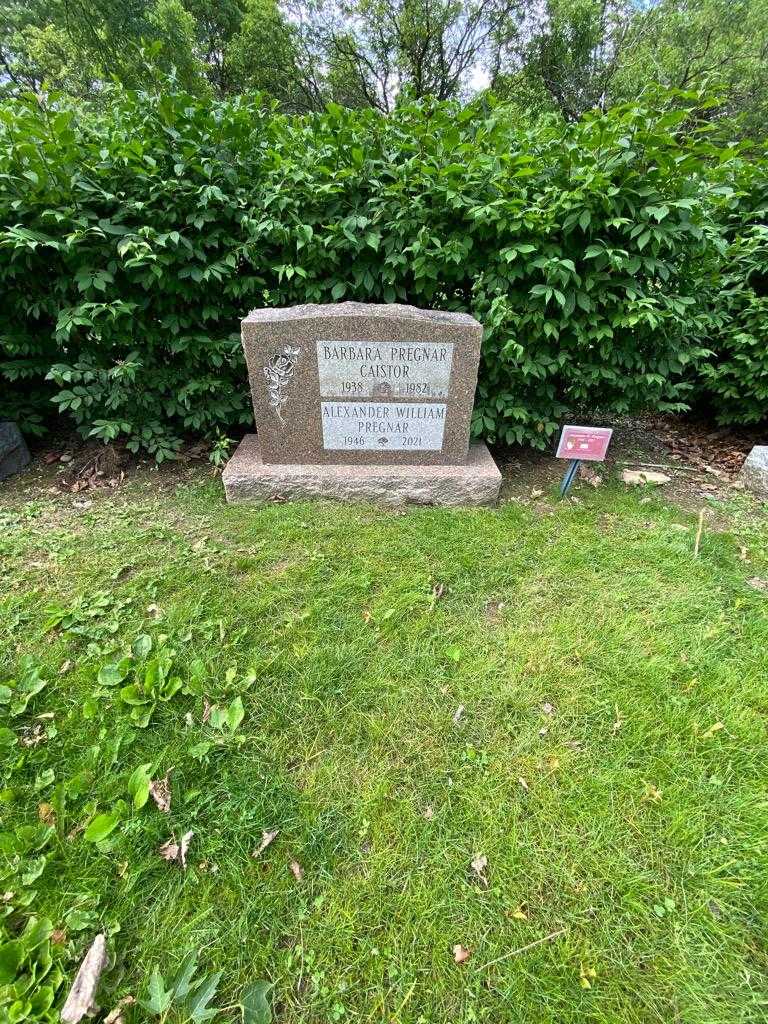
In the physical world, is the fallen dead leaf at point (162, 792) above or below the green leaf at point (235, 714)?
below

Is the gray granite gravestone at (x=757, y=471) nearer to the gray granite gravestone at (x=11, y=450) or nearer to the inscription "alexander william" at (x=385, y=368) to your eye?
the inscription "alexander william" at (x=385, y=368)

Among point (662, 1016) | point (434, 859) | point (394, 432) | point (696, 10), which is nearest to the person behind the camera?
point (662, 1016)

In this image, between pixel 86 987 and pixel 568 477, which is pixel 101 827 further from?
pixel 568 477

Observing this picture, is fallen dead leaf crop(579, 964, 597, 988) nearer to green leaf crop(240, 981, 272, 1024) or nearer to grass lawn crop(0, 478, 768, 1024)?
grass lawn crop(0, 478, 768, 1024)

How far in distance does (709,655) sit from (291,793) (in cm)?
184

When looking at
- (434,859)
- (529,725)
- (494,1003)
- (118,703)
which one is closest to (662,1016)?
(494,1003)

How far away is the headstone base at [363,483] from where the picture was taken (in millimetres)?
3068

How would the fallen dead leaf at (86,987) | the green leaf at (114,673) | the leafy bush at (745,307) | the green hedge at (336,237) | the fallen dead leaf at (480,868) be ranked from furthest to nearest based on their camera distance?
1. the leafy bush at (745,307)
2. the green hedge at (336,237)
3. the green leaf at (114,673)
4. the fallen dead leaf at (480,868)
5. the fallen dead leaf at (86,987)

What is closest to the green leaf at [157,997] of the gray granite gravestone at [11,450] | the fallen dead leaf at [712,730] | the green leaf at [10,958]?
the green leaf at [10,958]

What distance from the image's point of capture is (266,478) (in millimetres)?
3049

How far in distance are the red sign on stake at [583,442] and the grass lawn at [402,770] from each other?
0.57 m

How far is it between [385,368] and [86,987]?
282 centimetres

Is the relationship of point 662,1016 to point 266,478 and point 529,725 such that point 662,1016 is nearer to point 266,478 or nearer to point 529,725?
point 529,725

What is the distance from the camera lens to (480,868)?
1.41 metres
